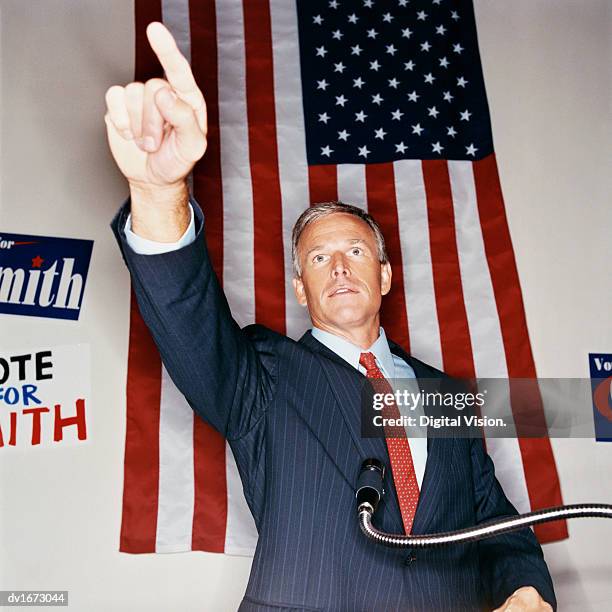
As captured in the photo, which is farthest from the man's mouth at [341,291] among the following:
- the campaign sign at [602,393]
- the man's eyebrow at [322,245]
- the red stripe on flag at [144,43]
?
the red stripe on flag at [144,43]

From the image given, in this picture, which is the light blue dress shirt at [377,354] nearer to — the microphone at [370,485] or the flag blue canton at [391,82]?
the microphone at [370,485]

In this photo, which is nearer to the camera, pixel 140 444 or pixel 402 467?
pixel 402 467

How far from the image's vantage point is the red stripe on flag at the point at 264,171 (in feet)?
7.95

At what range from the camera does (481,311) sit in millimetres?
2469

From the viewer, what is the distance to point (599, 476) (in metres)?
2.36

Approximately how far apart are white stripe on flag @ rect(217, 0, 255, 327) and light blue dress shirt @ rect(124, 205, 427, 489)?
605mm

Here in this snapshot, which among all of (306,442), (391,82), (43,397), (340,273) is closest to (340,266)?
(340,273)

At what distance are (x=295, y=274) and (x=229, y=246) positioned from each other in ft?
1.74

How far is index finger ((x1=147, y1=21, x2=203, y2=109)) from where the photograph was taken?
1.09 meters

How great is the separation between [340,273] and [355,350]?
7.2 inches

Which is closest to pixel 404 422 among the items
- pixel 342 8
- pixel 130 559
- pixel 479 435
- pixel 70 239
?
pixel 479 435

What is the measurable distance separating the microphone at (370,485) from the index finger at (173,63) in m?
0.68

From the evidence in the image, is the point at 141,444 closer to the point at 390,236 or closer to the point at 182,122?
the point at 390,236

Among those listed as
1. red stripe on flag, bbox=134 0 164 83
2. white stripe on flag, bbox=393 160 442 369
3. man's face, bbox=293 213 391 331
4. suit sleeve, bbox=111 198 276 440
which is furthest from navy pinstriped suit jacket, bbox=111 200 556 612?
Answer: red stripe on flag, bbox=134 0 164 83
